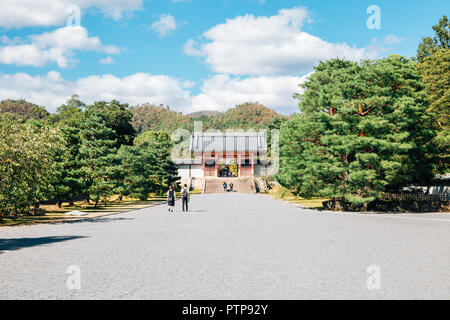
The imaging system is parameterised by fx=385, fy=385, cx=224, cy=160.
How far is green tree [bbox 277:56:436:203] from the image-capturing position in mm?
21406

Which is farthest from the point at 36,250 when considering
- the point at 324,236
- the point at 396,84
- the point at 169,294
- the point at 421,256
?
the point at 396,84

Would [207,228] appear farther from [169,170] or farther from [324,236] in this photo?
[169,170]

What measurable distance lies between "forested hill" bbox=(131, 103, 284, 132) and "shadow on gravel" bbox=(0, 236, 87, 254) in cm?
8927

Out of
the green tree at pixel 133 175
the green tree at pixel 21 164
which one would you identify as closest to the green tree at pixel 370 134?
the green tree at pixel 21 164

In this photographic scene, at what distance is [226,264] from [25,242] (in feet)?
21.8

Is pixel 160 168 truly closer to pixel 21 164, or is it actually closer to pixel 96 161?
pixel 96 161

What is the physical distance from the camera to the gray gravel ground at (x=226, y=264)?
5641 mm

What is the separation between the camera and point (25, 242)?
10984mm

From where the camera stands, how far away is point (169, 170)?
151 ft

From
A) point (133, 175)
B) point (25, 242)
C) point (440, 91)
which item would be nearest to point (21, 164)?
point (25, 242)

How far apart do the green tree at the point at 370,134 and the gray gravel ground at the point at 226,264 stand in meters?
8.68

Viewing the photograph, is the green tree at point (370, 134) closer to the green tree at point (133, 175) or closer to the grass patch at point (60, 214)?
the grass patch at point (60, 214)

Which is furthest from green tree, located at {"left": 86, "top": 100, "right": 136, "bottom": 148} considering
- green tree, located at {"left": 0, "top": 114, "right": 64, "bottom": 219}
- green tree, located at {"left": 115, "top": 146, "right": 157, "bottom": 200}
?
green tree, located at {"left": 0, "top": 114, "right": 64, "bottom": 219}
